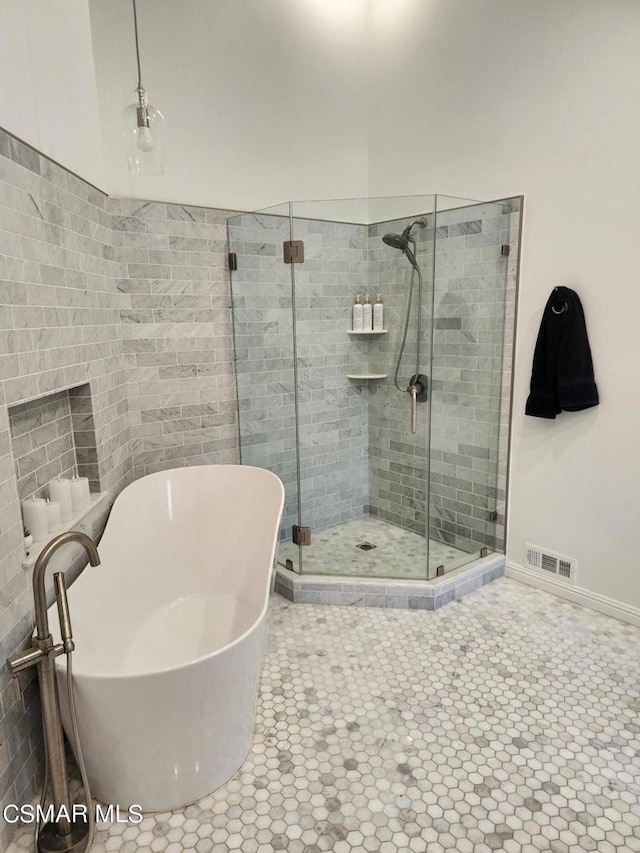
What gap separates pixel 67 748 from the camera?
187 centimetres

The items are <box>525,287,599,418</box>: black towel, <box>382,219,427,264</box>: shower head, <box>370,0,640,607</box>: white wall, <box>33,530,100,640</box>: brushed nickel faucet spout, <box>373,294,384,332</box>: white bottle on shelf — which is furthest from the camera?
<box>373,294,384,332</box>: white bottle on shelf

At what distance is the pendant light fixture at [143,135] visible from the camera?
176 cm

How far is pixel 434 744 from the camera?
190 cm

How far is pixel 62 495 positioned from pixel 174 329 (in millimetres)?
1190

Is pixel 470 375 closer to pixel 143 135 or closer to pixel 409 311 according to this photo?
pixel 409 311

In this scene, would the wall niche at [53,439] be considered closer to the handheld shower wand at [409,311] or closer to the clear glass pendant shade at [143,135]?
the clear glass pendant shade at [143,135]

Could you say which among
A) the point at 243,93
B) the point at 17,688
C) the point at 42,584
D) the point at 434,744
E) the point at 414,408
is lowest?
the point at 434,744

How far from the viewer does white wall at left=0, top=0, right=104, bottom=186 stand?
176 centimetres

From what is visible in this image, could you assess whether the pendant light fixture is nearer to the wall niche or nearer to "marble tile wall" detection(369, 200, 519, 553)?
the wall niche

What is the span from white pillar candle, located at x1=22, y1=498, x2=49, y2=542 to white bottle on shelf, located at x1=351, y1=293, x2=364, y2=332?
201 cm

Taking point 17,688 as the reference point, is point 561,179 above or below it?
above

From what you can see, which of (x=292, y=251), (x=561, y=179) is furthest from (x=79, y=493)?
(x=561, y=179)

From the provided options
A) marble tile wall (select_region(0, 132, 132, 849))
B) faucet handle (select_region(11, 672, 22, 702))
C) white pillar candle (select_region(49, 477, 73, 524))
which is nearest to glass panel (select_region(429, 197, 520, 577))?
marble tile wall (select_region(0, 132, 132, 849))

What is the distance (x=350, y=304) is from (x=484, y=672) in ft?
6.91
